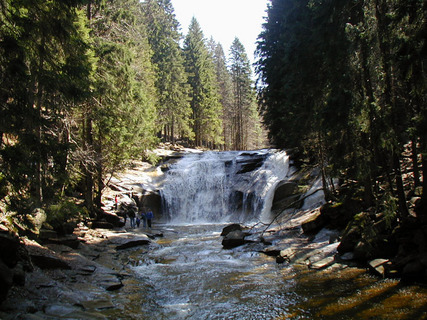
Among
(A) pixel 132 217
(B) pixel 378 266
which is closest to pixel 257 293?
(B) pixel 378 266

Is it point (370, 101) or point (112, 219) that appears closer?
point (370, 101)

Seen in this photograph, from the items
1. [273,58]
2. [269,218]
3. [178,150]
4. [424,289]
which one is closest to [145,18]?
[178,150]

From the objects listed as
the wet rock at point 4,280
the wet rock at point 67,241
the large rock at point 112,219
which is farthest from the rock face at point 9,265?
the large rock at point 112,219

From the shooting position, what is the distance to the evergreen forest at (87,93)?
279 inches

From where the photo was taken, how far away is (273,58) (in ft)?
68.3

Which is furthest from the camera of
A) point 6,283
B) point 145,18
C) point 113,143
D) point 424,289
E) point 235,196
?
point 145,18

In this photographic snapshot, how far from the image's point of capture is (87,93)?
29.5 feet

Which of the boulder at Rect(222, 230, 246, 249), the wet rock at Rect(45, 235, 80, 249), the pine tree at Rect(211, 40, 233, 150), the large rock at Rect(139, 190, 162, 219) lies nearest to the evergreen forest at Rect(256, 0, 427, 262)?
the boulder at Rect(222, 230, 246, 249)

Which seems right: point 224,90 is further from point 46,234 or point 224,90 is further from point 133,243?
point 46,234

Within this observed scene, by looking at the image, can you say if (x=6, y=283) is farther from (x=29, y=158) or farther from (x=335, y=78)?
(x=335, y=78)

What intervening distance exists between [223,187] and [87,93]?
19.6 meters

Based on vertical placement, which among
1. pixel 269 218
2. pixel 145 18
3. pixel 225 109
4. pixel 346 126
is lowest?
pixel 269 218

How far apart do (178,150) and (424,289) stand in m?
33.1

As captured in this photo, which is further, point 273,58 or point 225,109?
point 225,109
